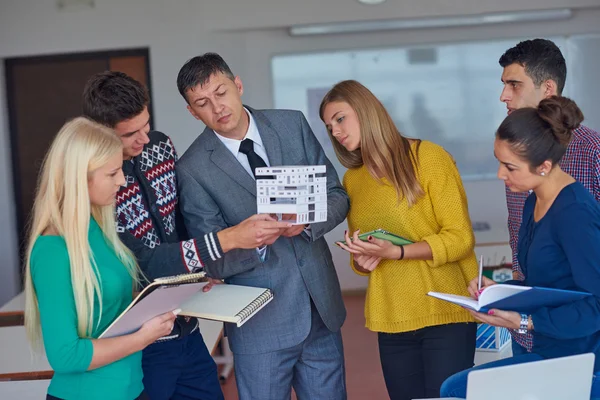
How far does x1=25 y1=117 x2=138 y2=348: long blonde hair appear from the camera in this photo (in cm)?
195

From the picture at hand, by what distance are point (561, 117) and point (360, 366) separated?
3.28 metres

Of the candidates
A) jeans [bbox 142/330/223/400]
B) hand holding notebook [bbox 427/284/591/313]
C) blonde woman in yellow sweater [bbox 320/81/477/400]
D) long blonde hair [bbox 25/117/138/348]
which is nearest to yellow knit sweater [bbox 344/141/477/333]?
blonde woman in yellow sweater [bbox 320/81/477/400]

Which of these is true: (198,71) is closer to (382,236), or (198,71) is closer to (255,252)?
(255,252)

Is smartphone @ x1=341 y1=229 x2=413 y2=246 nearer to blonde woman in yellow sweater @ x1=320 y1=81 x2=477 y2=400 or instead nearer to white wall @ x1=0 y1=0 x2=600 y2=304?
blonde woman in yellow sweater @ x1=320 y1=81 x2=477 y2=400

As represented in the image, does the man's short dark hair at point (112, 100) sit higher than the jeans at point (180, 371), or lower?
higher

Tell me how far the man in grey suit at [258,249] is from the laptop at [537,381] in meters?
0.87

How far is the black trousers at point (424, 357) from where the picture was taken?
2.53 metres

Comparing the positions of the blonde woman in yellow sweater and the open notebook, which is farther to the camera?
the blonde woman in yellow sweater

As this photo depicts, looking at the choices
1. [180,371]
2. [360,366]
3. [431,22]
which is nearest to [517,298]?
[180,371]

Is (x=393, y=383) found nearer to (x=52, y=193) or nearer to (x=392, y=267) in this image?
(x=392, y=267)

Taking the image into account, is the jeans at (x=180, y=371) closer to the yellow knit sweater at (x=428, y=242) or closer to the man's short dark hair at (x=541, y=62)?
the yellow knit sweater at (x=428, y=242)

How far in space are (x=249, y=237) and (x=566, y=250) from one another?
0.93 metres

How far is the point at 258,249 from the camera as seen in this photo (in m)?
2.48

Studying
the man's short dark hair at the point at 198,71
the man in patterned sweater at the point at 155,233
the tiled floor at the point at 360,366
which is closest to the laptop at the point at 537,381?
the man in patterned sweater at the point at 155,233
